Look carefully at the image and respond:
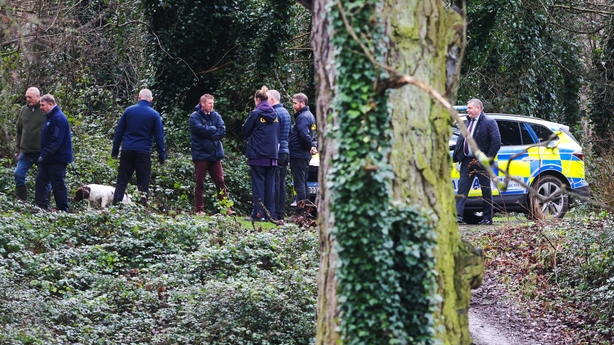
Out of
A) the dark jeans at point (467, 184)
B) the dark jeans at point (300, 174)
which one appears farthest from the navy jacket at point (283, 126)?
the dark jeans at point (467, 184)

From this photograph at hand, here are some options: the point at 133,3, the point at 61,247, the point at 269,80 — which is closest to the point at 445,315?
the point at 61,247

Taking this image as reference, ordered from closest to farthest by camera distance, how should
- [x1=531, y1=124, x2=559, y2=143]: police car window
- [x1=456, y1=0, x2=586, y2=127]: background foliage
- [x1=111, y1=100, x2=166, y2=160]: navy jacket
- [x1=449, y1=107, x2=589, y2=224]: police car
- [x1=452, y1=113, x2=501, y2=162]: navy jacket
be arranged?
[x1=452, y1=113, x2=501, y2=162]: navy jacket → [x1=111, y1=100, x2=166, y2=160]: navy jacket → [x1=449, y1=107, x2=589, y2=224]: police car → [x1=531, y1=124, x2=559, y2=143]: police car window → [x1=456, y1=0, x2=586, y2=127]: background foliage

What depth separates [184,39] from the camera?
19.0 metres

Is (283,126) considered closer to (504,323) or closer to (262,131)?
(262,131)

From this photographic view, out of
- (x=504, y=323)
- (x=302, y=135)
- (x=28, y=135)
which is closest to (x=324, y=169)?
(x=504, y=323)

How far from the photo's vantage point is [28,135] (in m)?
13.6

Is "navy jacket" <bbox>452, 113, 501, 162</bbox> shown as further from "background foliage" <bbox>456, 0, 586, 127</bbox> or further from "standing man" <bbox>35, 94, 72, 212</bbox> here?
"background foliage" <bbox>456, 0, 586, 127</bbox>

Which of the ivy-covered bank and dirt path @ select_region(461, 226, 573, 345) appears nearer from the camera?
the ivy-covered bank

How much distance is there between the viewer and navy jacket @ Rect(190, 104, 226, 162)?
46.0 ft

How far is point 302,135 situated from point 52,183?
408cm

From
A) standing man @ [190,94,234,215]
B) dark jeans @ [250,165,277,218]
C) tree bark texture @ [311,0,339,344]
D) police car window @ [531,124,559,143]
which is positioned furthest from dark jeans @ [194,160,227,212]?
tree bark texture @ [311,0,339,344]

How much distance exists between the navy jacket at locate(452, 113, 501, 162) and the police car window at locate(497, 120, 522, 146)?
5.21 ft

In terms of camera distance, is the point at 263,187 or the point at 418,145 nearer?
the point at 418,145

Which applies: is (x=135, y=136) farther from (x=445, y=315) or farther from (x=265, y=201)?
(x=445, y=315)
